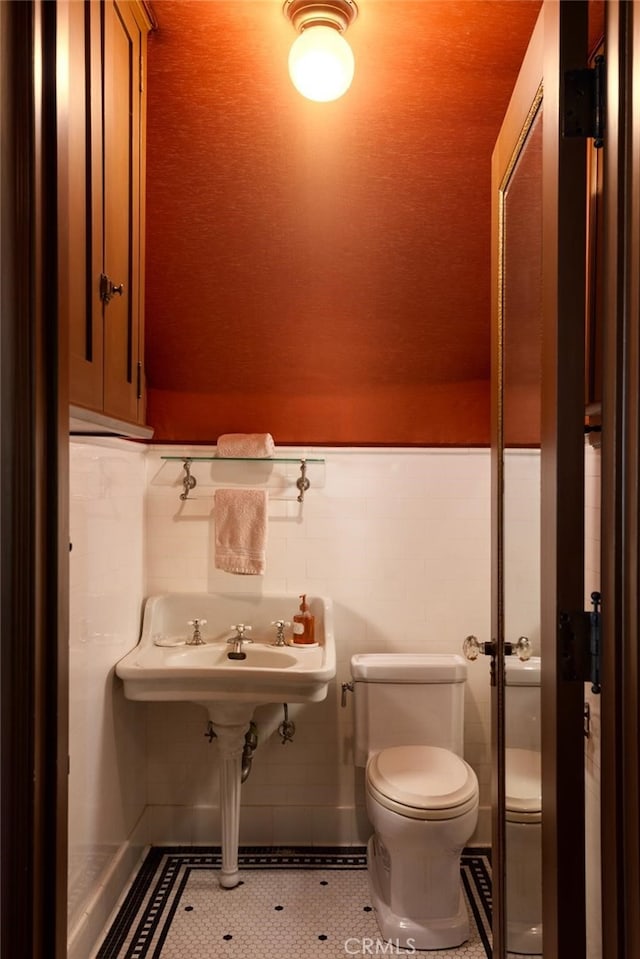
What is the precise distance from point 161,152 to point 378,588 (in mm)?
1716

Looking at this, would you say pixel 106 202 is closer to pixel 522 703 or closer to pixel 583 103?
pixel 583 103

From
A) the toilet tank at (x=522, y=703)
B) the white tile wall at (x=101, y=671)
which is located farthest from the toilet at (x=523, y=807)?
the white tile wall at (x=101, y=671)

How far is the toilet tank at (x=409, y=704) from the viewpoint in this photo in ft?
8.13

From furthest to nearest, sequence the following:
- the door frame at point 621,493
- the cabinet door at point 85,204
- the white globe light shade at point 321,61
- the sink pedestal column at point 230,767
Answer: the sink pedestal column at point 230,767 < the white globe light shade at point 321,61 < the cabinet door at point 85,204 < the door frame at point 621,493

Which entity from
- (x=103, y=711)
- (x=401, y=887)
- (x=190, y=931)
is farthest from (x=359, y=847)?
(x=103, y=711)

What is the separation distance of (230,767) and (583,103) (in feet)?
7.18

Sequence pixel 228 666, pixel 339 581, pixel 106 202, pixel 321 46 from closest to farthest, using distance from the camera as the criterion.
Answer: pixel 106 202 → pixel 321 46 → pixel 228 666 → pixel 339 581

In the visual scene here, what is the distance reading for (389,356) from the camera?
266 cm

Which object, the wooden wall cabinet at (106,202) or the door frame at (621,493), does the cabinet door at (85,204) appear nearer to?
the wooden wall cabinet at (106,202)

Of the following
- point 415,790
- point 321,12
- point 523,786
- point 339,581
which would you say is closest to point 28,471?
point 523,786

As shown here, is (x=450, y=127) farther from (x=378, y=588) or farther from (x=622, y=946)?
(x=622, y=946)

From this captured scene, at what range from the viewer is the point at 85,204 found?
1.40 metres

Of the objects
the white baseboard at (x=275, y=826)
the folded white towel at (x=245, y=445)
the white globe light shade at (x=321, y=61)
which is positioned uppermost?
the white globe light shade at (x=321, y=61)

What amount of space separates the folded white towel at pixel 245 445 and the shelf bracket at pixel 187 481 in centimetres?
15
